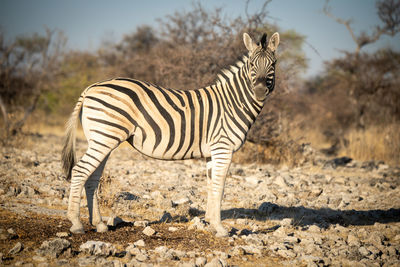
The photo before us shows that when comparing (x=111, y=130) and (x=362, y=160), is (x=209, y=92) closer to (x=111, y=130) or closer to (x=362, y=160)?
(x=111, y=130)

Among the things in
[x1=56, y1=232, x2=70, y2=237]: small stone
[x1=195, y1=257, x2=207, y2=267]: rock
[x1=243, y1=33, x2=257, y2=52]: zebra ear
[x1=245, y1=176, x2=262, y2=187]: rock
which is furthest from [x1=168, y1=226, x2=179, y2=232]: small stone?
[x1=245, y1=176, x2=262, y2=187]: rock

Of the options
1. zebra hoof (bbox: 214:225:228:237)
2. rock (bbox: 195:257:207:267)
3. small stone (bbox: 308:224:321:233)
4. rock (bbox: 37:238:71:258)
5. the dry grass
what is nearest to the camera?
rock (bbox: 37:238:71:258)

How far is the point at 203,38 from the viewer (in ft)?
40.6

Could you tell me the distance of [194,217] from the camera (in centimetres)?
589

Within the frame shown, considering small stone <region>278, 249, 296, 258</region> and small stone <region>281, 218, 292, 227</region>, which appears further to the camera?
small stone <region>281, 218, 292, 227</region>

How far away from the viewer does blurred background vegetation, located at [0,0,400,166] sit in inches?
434

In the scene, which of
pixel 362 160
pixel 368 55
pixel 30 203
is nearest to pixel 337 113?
pixel 368 55

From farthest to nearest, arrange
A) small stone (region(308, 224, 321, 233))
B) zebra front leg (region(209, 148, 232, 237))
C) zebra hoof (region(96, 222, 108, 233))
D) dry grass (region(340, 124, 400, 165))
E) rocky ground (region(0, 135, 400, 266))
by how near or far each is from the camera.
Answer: dry grass (region(340, 124, 400, 165))
small stone (region(308, 224, 321, 233))
zebra front leg (region(209, 148, 232, 237))
zebra hoof (region(96, 222, 108, 233))
rocky ground (region(0, 135, 400, 266))

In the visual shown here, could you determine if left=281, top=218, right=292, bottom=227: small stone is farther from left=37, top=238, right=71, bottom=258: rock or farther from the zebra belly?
left=37, top=238, right=71, bottom=258: rock

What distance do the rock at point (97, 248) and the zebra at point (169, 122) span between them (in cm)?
65

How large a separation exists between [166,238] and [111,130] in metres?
1.59

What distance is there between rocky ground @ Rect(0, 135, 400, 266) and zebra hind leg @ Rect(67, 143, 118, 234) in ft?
0.70

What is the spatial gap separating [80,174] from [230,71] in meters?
2.71

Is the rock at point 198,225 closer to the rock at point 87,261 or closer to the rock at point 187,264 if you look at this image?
the rock at point 187,264
